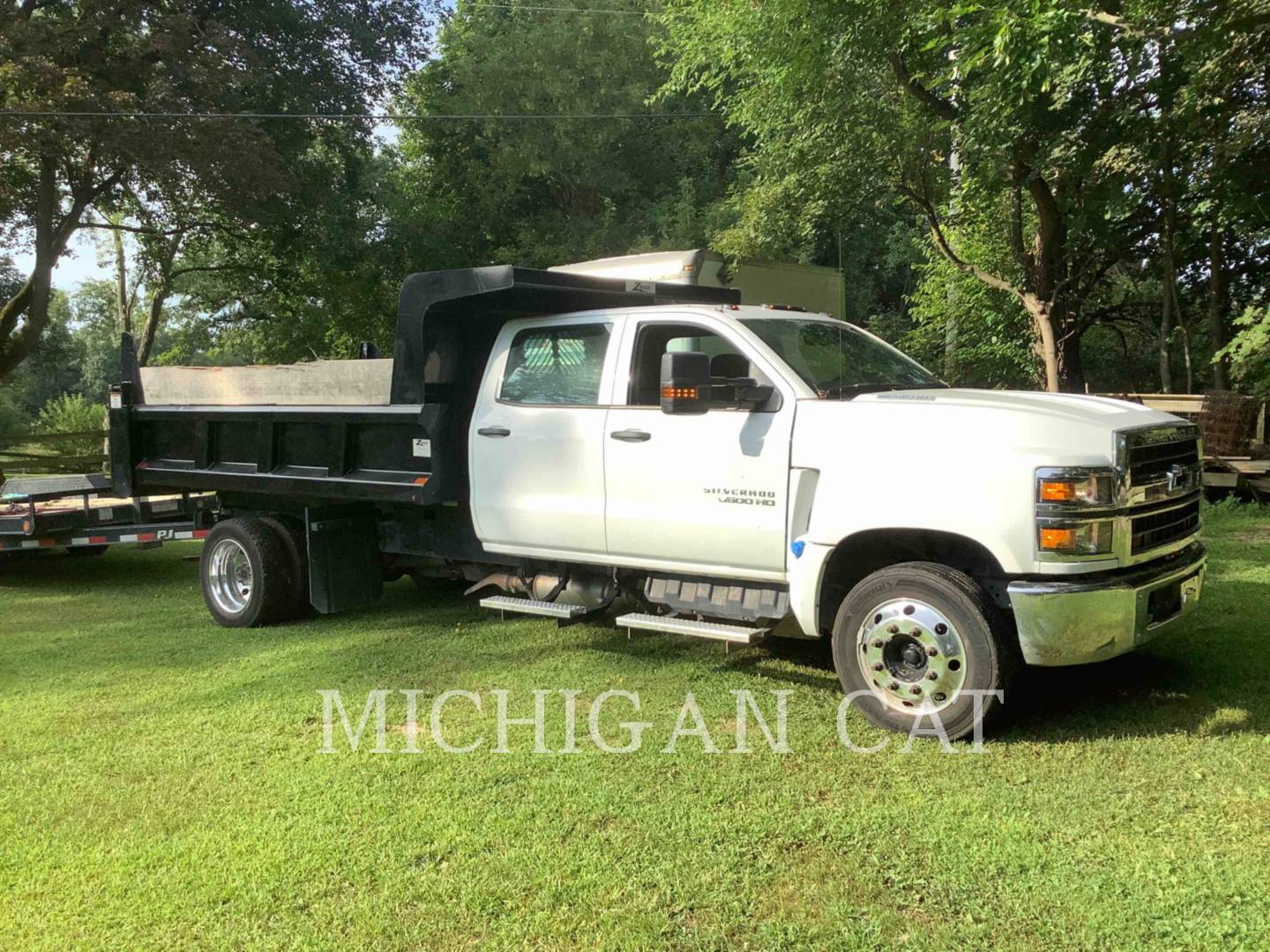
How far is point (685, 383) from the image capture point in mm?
5082

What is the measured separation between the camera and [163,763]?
4.65 metres

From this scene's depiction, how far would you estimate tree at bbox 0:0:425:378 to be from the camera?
1636 centimetres

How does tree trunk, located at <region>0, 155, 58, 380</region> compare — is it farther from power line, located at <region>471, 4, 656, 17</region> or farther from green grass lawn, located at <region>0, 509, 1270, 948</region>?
green grass lawn, located at <region>0, 509, 1270, 948</region>

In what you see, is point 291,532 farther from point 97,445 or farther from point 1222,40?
point 97,445

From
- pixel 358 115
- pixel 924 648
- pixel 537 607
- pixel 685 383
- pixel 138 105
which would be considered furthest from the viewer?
pixel 358 115

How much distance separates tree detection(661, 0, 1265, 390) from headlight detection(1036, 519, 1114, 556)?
7.58m

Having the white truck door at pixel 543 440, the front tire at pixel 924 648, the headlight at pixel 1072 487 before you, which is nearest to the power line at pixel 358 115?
the white truck door at pixel 543 440

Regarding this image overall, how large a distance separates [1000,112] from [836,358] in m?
8.52

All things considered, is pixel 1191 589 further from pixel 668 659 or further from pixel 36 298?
pixel 36 298

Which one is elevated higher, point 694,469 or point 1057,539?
point 694,469

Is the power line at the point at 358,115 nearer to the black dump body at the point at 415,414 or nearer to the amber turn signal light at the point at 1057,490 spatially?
the black dump body at the point at 415,414

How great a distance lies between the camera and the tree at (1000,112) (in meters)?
11.2

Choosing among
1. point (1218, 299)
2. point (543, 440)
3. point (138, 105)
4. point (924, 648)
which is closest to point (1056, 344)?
point (1218, 299)

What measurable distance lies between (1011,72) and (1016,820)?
10.2 meters
